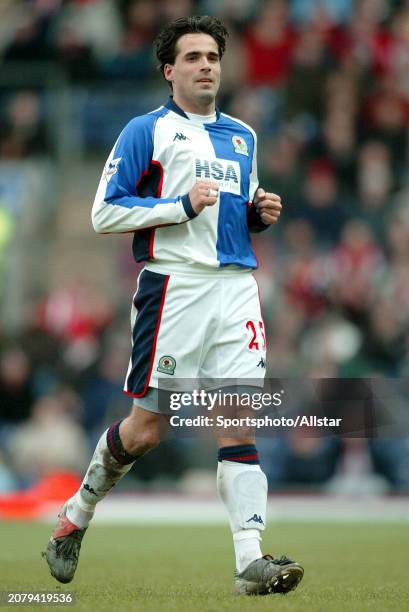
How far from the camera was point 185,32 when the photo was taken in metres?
6.35

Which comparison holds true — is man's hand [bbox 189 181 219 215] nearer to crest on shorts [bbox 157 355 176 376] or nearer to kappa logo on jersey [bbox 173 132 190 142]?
kappa logo on jersey [bbox 173 132 190 142]

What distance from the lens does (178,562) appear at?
7855 millimetres

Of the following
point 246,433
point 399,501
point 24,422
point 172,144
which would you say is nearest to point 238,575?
point 246,433

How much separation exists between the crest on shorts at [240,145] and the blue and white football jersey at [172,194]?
77 mm

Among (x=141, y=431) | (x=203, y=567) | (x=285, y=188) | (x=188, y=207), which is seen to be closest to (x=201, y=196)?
(x=188, y=207)

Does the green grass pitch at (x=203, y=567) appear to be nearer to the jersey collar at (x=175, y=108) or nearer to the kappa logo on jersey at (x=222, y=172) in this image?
the kappa logo on jersey at (x=222, y=172)

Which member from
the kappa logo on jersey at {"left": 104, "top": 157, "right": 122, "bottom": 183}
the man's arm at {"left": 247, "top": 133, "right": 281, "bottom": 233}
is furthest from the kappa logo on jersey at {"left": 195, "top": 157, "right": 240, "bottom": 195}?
the kappa logo on jersey at {"left": 104, "top": 157, "right": 122, "bottom": 183}

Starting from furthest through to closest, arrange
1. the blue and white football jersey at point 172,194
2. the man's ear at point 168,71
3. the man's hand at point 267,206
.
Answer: the man's ear at point 168,71 → the man's hand at point 267,206 → the blue and white football jersey at point 172,194

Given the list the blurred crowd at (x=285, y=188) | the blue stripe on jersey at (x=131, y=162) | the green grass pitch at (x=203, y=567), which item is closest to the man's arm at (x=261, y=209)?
the blue stripe on jersey at (x=131, y=162)

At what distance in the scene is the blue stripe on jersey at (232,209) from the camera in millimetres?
6184

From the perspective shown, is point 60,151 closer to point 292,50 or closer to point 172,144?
point 292,50

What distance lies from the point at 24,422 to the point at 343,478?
3246 millimetres

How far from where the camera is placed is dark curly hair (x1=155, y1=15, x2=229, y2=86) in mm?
6340

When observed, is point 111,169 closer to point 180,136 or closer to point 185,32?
point 180,136
